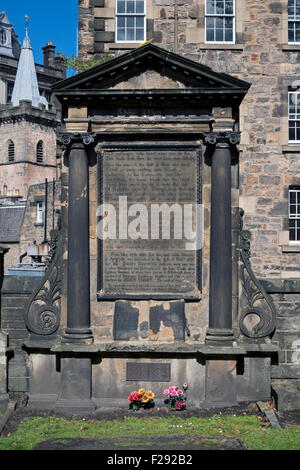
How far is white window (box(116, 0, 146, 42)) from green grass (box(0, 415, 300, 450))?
44.7 feet

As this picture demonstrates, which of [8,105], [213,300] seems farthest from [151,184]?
[8,105]

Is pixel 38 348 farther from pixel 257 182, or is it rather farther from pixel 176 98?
pixel 257 182

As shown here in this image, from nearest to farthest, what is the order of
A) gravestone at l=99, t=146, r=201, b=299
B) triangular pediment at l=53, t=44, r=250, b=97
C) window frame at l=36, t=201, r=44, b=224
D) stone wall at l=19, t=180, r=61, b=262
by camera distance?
triangular pediment at l=53, t=44, r=250, b=97 → gravestone at l=99, t=146, r=201, b=299 → stone wall at l=19, t=180, r=61, b=262 → window frame at l=36, t=201, r=44, b=224

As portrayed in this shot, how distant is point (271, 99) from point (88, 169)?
12.2 m

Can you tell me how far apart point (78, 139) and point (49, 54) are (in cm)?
8336

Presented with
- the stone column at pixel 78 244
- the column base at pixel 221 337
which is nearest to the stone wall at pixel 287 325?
the column base at pixel 221 337

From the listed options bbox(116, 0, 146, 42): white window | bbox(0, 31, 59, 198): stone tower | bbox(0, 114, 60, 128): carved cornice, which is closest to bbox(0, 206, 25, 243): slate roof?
Result: bbox(0, 31, 59, 198): stone tower

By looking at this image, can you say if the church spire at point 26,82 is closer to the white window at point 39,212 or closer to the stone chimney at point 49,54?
the stone chimney at point 49,54

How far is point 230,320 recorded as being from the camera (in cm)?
1103

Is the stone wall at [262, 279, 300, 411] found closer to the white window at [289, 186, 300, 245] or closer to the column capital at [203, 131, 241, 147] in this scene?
the column capital at [203, 131, 241, 147]

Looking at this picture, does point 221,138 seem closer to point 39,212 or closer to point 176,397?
point 176,397

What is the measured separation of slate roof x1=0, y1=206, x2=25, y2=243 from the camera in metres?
46.2

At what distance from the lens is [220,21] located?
20641mm
